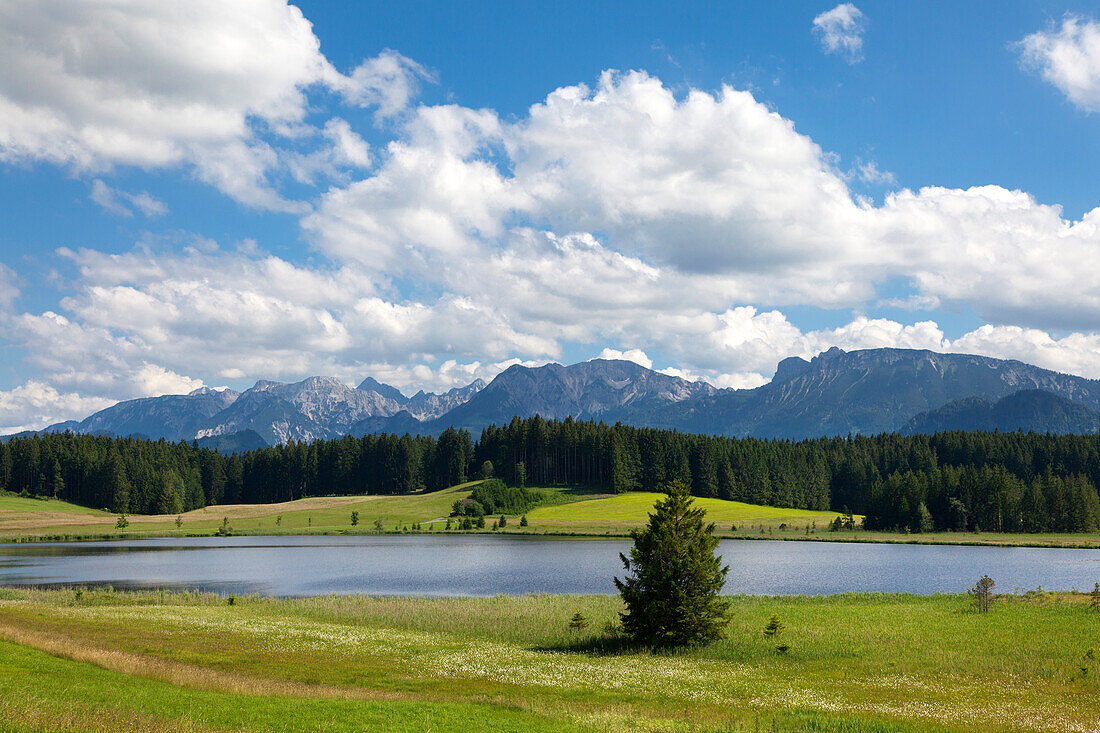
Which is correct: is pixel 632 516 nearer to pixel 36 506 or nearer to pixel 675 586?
pixel 675 586

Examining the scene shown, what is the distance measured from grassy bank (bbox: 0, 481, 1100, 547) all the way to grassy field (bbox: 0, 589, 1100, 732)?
8487 centimetres

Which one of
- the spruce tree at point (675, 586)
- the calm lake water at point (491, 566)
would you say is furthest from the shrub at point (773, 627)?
the calm lake water at point (491, 566)

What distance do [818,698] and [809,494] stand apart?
181841 mm

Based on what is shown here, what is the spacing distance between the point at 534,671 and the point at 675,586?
9.75 m

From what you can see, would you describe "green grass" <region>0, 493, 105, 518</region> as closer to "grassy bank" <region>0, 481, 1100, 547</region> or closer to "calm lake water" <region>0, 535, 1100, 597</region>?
"grassy bank" <region>0, 481, 1100, 547</region>

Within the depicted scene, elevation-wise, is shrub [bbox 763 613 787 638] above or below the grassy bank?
above

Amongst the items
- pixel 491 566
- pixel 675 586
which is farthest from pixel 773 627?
pixel 491 566

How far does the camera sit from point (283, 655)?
111 feet

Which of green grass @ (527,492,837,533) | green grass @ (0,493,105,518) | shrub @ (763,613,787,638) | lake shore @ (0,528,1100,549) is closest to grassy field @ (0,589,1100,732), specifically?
shrub @ (763,613,787,638)

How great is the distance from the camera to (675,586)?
3741 cm

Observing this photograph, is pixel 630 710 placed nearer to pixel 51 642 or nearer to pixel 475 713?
pixel 475 713

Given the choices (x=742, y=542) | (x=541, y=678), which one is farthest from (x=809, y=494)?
(x=541, y=678)

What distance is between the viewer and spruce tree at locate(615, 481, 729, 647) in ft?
122

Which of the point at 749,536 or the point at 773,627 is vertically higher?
the point at 773,627
